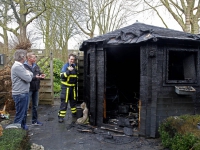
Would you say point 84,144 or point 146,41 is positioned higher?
point 146,41

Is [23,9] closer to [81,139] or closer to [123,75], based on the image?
[123,75]

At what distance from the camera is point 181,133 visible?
3574 mm

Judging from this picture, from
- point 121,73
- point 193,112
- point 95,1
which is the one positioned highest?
point 95,1

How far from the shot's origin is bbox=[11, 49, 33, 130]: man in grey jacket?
4102mm

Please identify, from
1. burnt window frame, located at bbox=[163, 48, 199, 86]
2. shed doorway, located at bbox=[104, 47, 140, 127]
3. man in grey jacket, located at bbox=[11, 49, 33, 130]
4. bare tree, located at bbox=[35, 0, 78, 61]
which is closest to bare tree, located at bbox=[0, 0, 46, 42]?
bare tree, located at bbox=[35, 0, 78, 61]

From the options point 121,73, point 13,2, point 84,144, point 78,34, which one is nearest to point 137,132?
point 84,144

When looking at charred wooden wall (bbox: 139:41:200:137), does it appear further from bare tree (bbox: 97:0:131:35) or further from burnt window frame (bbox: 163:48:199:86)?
bare tree (bbox: 97:0:131:35)

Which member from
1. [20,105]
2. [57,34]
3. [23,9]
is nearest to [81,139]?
[20,105]

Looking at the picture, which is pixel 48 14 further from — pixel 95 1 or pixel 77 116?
A: pixel 95 1

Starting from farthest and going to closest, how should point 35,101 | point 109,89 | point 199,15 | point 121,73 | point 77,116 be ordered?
point 199,15 → point 121,73 → point 109,89 → point 77,116 → point 35,101

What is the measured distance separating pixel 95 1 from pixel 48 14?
8797 mm

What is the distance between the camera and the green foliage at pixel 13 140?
102 inches

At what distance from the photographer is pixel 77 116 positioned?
614 centimetres

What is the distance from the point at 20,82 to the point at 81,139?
1863 mm
